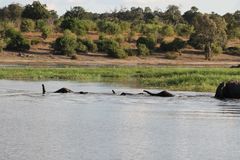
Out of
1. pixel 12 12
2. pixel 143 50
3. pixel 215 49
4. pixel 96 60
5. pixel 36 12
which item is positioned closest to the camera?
pixel 96 60

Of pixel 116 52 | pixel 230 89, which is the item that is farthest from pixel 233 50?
pixel 230 89

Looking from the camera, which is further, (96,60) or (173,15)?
A: (173,15)

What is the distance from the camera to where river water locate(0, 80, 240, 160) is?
57.9ft

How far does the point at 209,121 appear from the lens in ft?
79.4

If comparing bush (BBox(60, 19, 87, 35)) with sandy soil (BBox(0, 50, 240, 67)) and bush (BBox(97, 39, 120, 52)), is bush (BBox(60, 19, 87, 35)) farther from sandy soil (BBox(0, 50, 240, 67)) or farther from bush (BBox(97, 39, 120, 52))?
sandy soil (BBox(0, 50, 240, 67))

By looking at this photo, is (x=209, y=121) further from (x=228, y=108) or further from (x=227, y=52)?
(x=227, y=52)

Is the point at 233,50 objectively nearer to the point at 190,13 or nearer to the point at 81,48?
the point at 81,48

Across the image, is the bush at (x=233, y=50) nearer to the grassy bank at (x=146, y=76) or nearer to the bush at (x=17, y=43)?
the bush at (x=17, y=43)

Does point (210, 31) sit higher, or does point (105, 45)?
point (210, 31)

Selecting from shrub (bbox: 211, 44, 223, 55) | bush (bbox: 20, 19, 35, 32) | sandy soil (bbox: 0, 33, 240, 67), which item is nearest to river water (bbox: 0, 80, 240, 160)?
sandy soil (bbox: 0, 33, 240, 67)

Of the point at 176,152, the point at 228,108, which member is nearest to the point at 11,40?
the point at 228,108

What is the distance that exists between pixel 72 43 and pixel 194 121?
52278mm

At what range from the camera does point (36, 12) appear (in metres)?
103

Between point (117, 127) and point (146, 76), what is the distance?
1180 inches
